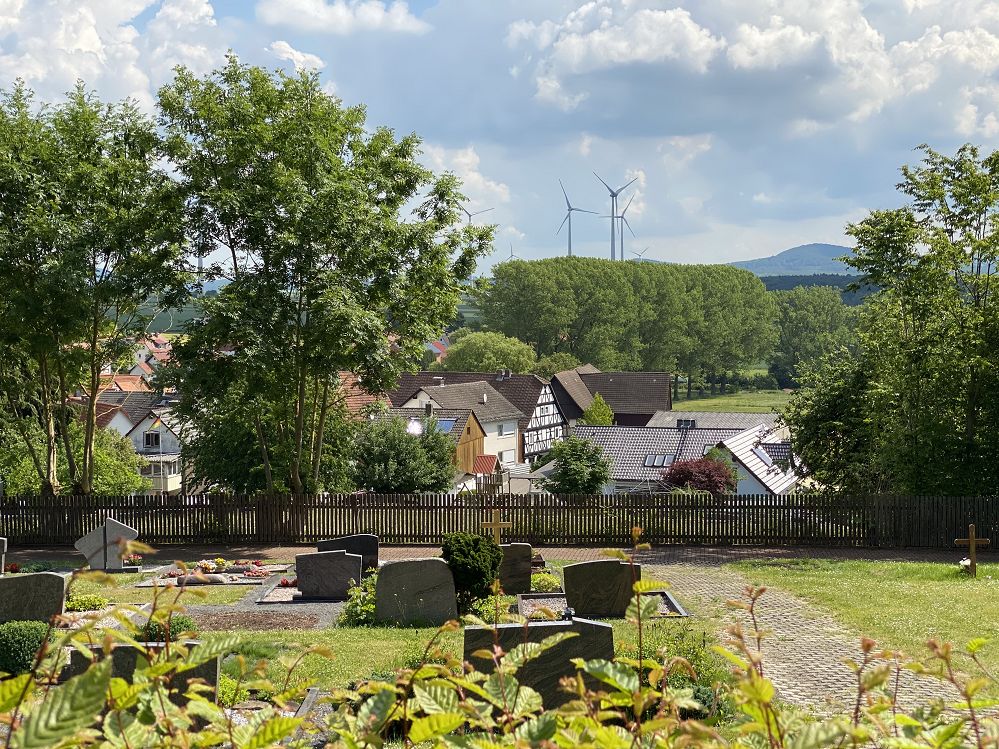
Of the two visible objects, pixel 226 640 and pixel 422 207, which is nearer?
pixel 226 640

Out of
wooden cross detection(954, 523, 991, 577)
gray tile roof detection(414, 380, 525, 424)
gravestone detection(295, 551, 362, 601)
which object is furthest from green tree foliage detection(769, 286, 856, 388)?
gravestone detection(295, 551, 362, 601)

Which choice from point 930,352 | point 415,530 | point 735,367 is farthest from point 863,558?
point 735,367

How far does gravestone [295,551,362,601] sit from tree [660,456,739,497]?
28843mm

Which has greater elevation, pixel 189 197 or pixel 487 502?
pixel 189 197

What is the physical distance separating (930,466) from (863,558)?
3475 mm

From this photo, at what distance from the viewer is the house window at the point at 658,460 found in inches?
2140

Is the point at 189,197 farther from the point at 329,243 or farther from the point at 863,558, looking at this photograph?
the point at 863,558

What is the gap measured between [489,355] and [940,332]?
7135 cm

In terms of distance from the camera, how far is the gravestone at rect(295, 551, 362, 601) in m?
17.1

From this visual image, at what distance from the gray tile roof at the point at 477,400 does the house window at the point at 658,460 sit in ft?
57.9

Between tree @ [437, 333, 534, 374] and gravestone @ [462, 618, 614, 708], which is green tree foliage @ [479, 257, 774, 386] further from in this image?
gravestone @ [462, 618, 614, 708]

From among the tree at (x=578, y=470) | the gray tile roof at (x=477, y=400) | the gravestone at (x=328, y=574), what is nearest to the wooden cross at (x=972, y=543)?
the gravestone at (x=328, y=574)

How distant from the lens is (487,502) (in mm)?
24578

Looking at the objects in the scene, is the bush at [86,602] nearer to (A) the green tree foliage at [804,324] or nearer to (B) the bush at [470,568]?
(B) the bush at [470,568]
